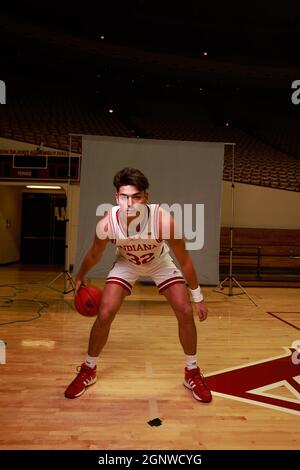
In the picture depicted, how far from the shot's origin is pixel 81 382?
8.42ft

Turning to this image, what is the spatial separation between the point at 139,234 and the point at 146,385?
3.61 feet

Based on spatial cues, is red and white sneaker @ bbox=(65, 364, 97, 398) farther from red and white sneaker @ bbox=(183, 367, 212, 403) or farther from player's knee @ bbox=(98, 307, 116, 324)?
red and white sneaker @ bbox=(183, 367, 212, 403)

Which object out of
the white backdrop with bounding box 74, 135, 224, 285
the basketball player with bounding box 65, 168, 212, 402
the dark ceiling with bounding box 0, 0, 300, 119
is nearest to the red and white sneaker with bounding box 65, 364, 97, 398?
the basketball player with bounding box 65, 168, 212, 402

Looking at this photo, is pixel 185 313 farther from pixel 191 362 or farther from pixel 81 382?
pixel 81 382

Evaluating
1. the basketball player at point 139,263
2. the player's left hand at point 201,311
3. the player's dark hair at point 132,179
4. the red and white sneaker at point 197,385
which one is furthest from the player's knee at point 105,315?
the player's dark hair at point 132,179

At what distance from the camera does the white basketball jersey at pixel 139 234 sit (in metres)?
2.46

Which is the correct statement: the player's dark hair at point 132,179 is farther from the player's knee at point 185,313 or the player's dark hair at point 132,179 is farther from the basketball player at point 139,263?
the player's knee at point 185,313

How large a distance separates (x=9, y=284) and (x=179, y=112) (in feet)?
40.9

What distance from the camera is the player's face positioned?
7.91ft

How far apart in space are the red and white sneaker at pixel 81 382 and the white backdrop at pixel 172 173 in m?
2.76

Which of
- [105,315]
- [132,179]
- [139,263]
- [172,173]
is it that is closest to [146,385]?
[105,315]

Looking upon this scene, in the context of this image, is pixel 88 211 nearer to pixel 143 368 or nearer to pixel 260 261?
pixel 143 368

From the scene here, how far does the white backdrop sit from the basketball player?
2.80 m
